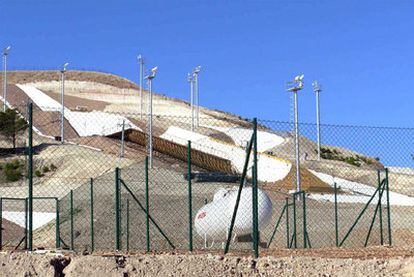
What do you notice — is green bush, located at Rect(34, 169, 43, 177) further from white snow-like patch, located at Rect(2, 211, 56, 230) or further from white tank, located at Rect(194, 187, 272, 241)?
white tank, located at Rect(194, 187, 272, 241)

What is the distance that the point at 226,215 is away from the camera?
63.2 feet

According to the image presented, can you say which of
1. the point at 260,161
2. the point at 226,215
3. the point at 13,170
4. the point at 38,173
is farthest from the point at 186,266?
the point at 260,161

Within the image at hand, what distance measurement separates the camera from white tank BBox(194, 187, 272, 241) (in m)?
18.7

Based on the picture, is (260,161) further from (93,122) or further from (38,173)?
(93,122)

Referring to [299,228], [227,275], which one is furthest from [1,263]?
[299,228]

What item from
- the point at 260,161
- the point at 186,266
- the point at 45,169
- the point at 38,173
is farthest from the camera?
the point at 260,161

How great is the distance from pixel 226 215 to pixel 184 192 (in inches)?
460

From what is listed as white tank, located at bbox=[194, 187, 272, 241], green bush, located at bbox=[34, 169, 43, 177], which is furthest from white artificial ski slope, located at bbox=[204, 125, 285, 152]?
white tank, located at bbox=[194, 187, 272, 241]

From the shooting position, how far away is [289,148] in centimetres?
6512

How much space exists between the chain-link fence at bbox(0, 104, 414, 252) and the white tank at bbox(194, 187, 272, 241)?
0.04 m

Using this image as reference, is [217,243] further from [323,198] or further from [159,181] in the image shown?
[323,198]

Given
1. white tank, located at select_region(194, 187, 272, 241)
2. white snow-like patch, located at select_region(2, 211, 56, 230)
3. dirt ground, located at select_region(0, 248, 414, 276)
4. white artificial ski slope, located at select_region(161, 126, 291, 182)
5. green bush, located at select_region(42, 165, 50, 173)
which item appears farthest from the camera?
white artificial ski slope, located at select_region(161, 126, 291, 182)

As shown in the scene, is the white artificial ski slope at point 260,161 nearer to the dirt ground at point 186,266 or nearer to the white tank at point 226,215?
the white tank at point 226,215

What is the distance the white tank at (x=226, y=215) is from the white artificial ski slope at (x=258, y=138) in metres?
26.5
